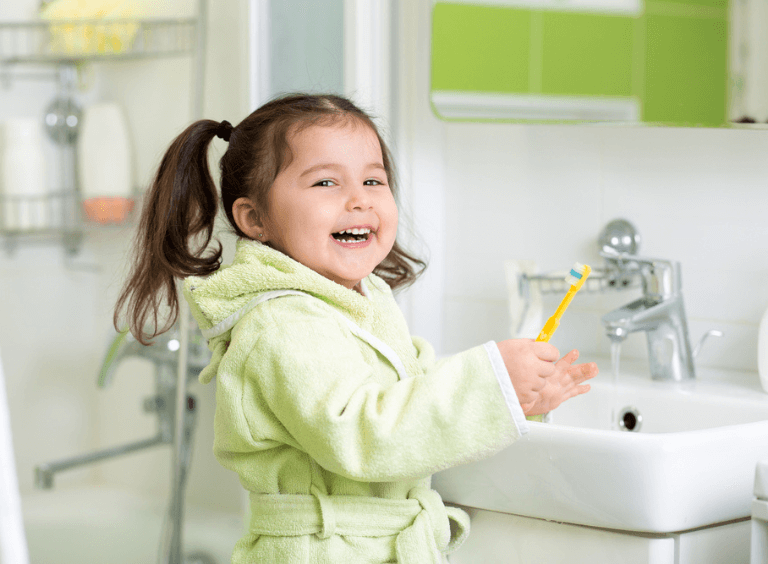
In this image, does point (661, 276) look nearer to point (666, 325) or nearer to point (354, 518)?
point (666, 325)

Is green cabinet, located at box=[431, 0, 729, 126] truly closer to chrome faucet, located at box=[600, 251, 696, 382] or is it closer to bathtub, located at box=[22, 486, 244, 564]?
chrome faucet, located at box=[600, 251, 696, 382]

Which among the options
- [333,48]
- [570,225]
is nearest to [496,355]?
[570,225]

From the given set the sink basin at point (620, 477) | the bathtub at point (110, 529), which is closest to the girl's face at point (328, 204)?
the sink basin at point (620, 477)

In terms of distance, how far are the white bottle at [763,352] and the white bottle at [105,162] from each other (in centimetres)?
116

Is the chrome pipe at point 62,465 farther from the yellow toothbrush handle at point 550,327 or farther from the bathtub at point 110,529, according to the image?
the yellow toothbrush handle at point 550,327

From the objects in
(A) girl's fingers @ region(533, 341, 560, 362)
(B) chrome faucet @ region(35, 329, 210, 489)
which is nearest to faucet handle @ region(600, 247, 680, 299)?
(A) girl's fingers @ region(533, 341, 560, 362)

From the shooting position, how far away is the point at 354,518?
0.76m

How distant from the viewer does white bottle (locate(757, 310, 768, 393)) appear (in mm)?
1043

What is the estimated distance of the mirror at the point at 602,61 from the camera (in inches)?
42.9

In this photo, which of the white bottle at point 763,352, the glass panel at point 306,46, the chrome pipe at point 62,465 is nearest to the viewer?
the white bottle at point 763,352

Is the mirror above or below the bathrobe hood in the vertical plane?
above

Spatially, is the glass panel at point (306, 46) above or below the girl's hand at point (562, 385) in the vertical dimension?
above

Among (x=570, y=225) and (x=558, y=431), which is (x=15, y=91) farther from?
(x=558, y=431)

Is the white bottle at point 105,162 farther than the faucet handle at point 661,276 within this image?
Yes
